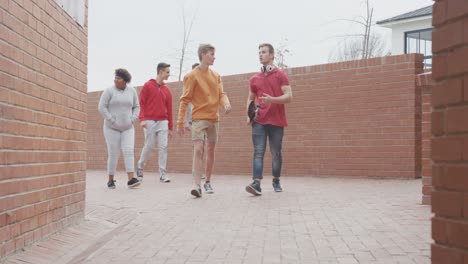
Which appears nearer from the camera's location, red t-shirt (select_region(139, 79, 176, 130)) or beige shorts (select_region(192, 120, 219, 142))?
beige shorts (select_region(192, 120, 219, 142))

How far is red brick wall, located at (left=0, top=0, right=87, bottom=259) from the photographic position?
3.44m

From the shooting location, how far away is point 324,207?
6250mm

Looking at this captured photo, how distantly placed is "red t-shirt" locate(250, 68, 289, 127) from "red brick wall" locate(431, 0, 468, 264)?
569 cm

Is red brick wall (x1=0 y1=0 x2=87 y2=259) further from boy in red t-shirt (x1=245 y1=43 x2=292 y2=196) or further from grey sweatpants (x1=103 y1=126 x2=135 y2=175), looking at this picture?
grey sweatpants (x1=103 y1=126 x2=135 y2=175)

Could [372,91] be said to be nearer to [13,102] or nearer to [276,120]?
[276,120]

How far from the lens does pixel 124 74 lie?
9.05 m

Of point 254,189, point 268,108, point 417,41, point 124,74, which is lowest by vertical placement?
point 254,189

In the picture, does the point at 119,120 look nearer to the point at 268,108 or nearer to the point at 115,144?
the point at 115,144

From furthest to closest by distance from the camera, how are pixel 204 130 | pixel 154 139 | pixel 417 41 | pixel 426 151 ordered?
pixel 417 41 → pixel 154 139 → pixel 204 130 → pixel 426 151

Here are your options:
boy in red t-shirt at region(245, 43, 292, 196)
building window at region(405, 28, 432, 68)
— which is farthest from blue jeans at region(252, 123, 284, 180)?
building window at region(405, 28, 432, 68)

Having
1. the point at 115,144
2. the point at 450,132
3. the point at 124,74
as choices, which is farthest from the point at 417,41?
the point at 450,132

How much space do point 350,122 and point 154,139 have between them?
3.45 m

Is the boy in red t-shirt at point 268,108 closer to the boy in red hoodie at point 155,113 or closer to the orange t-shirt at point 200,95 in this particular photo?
the orange t-shirt at point 200,95

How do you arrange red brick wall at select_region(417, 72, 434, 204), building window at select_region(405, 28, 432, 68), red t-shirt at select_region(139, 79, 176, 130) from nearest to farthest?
red brick wall at select_region(417, 72, 434, 204), red t-shirt at select_region(139, 79, 176, 130), building window at select_region(405, 28, 432, 68)
